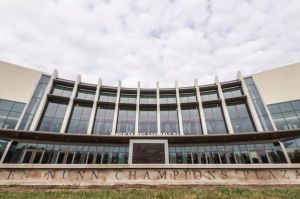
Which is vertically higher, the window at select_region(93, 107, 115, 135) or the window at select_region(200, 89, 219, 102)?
the window at select_region(200, 89, 219, 102)

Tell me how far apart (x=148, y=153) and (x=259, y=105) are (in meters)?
22.5

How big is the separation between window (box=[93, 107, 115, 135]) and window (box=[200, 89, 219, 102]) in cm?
1795

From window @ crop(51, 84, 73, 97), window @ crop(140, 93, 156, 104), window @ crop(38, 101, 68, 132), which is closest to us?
window @ crop(38, 101, 68, 132)

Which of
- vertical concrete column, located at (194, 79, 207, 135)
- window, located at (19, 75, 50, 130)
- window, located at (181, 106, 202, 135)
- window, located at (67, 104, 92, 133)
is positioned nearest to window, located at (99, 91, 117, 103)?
window, located at (67, 104, 92, 133)

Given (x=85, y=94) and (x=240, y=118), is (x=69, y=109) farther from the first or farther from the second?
(x=240, y=118)

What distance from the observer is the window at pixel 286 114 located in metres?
25.9

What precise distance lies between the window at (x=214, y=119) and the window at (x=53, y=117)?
2552 centimetres

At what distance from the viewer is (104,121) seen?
31.7 metres

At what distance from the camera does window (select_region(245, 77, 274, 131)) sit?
27114 millimetres

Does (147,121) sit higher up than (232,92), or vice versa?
(232,92)

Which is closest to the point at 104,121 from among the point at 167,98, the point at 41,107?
the point at 41,107

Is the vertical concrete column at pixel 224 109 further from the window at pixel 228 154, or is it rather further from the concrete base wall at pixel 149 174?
the concrete base wall at pixel 149 174

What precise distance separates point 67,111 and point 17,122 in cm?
702

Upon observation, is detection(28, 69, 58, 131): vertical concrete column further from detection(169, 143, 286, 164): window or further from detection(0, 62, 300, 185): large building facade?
detection(169, 143, 286, 164): window
